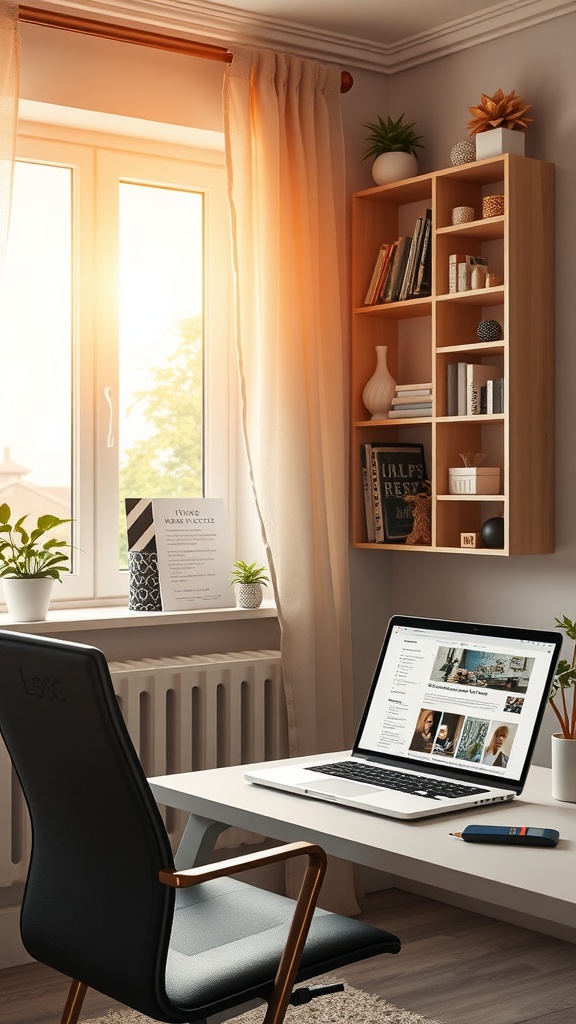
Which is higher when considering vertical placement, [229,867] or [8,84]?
[8,84]

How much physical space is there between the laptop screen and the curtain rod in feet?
6.16

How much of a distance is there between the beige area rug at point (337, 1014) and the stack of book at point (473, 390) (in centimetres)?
160

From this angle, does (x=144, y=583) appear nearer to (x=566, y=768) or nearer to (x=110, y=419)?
(x=110, y=419)

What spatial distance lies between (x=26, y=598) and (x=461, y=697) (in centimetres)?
145

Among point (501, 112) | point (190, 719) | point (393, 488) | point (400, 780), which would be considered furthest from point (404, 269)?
point (400, 780)

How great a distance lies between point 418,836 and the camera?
1.86 m

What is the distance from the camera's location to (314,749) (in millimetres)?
3588

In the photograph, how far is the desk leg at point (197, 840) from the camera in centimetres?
225

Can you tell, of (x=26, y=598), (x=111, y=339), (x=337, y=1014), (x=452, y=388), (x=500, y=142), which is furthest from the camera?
(x=111, y=339)

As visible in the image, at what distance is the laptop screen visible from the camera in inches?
84.0

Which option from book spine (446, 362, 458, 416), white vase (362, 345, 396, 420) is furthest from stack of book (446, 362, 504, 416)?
white vase (362, 345, 396, 420)

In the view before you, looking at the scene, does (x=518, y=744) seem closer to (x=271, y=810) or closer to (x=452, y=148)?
(x=271, y=810)

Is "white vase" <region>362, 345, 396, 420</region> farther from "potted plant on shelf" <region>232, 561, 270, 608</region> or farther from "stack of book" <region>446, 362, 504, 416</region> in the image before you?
"potted plant on shelf" <region>232, 561, 270, 608</region>

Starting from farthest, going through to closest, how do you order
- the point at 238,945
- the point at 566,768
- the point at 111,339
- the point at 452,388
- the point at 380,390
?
the point at 380,390 < the point at 111,339 < the point at 452,388 < the point at 566,768 < the point at 238,945
